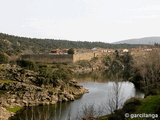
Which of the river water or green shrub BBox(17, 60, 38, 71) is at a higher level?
green shrub BBox(17, 60, 38, 71)

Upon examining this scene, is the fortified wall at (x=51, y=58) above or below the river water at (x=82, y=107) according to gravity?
above

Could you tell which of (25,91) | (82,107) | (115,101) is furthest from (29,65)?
(115,101)

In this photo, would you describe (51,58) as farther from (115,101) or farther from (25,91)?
(115,101)


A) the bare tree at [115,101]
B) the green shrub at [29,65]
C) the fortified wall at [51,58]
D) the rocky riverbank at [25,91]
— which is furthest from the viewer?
the fortified wall at [51,58]

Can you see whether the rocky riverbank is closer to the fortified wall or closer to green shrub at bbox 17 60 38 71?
green shrub at bbox 17 60 38 71

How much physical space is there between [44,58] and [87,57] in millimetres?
30094

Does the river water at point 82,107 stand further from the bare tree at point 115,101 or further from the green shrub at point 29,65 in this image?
the green shrub at point 29,65

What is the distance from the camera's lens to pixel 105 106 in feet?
114

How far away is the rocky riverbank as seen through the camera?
3612cm

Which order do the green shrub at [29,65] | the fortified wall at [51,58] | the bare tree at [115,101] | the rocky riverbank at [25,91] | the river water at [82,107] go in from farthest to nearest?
the fortified wall at [51,58] < the green shrub at [29,65] < the rocky riverbank at [25,91] < the river water at [82,107] < the bare tree at [115,101]

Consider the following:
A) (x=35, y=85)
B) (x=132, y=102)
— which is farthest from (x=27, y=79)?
(x=132, y=102)

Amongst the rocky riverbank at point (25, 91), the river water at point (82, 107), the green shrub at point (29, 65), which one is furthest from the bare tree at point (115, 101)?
the green shrub at point (29, 65)

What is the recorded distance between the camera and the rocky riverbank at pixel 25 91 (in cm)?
3612

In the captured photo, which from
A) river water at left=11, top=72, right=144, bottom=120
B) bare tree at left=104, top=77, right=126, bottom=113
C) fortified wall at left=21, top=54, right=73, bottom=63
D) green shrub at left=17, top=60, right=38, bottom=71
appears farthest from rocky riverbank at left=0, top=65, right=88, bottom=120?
fortified wall at left=21, top=54, right=73, bottom=63
